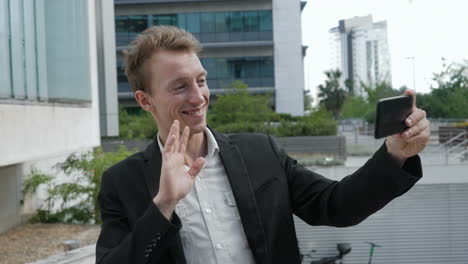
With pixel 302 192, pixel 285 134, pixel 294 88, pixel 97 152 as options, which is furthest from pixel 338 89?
pixel 302 192

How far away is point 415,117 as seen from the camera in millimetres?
1749

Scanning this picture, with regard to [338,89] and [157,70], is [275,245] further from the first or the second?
[338,89]

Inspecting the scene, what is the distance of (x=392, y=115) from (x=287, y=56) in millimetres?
43358

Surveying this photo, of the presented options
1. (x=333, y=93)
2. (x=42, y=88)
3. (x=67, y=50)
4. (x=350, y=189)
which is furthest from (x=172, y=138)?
(x=333, y=93)

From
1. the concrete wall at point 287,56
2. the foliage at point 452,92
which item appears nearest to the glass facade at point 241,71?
the concrete wall at point 287,56

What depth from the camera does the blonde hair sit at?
1.91 m

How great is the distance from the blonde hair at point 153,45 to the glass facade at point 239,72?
1678 inches

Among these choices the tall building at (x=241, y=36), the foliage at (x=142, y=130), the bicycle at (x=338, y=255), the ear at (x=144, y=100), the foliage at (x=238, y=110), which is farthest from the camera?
the tall building at (x=241, y=36)

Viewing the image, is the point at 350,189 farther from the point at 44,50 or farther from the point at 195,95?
the point at 44,50

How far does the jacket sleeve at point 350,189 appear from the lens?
1.82 meters

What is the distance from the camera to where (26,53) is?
8.46 m

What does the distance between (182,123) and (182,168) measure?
0.24m

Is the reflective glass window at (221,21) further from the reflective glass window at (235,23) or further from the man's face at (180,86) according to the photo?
the man's face at (180,86)

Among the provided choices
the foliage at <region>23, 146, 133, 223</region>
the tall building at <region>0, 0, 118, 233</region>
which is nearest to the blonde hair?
the tall building at <region>0, 0, 118, 233</region>
